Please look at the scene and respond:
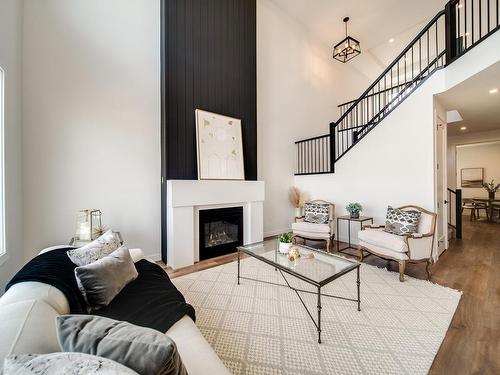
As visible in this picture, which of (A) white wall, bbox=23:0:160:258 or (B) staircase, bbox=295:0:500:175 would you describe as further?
(B) staircase, bbox=295:0:500:175

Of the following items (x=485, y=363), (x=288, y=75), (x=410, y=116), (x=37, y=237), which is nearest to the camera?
(x=485, y=363)

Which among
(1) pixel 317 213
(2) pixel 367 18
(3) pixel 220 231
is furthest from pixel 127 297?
(2) pixel 367 18

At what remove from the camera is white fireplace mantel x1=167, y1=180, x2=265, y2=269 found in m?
3.31

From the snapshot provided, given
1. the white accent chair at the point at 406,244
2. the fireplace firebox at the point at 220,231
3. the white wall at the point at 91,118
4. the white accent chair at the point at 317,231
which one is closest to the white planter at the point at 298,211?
the white accent chair at the point at 317,231

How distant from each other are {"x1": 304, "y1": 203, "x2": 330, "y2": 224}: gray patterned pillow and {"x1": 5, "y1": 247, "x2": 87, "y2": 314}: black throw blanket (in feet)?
12.0

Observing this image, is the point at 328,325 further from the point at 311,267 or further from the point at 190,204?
the point at 190,204

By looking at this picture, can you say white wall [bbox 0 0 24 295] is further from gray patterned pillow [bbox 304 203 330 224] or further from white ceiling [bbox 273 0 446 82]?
white ceiling [bbox 273 0 446 82]

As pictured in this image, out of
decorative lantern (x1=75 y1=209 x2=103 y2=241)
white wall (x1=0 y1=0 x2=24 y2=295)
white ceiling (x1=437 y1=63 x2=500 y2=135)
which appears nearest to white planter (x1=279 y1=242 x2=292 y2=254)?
decorative lantern (x1=75 y1=209 x2=103 y2=241)

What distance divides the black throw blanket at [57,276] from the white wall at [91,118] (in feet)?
5.01

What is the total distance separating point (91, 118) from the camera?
3.08m

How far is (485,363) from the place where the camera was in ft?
5.10

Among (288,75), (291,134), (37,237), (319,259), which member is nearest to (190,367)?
(319,259)

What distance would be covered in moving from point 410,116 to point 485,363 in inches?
132

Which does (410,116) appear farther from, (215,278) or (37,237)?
(37,237)
